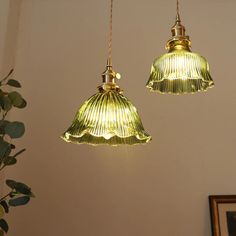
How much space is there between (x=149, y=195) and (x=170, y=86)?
81 cm

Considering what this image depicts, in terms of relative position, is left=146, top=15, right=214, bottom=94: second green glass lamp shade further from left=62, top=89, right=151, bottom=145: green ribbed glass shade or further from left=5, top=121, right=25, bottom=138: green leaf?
left=5, top=121, right=25, bottom=138: green leaf

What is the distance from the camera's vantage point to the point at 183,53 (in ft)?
3.84

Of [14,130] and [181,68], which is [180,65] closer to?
[181,68]

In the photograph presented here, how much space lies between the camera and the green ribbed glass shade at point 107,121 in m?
1.02

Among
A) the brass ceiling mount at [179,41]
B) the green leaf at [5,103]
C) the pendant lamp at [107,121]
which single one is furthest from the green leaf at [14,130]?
the brass ceiling mount at [179,41]

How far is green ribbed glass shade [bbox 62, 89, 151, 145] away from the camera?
3.34 ft

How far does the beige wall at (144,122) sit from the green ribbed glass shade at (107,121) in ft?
2.84

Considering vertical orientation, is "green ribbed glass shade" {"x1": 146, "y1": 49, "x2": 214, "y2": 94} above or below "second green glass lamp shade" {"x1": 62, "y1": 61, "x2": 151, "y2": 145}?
above

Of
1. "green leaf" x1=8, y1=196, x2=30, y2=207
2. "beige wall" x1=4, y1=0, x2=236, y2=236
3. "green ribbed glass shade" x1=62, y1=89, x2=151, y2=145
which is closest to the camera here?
"green ribbed glass shade" x1=62, y1=89, x2=151, y2=145

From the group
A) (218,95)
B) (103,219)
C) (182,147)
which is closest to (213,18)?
(218,95)

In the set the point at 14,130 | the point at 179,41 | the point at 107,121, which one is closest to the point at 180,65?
the point at 179,41

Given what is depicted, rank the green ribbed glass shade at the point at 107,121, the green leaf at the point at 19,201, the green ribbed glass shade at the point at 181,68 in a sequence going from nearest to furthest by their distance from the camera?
the green ribbed glass shade at the point at 107,121, the green ribbed glass shade at the point at 181,68, the green leaf at the point at 19,201

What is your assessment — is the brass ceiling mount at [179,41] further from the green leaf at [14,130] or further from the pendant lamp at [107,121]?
the green leaf at [14,130]

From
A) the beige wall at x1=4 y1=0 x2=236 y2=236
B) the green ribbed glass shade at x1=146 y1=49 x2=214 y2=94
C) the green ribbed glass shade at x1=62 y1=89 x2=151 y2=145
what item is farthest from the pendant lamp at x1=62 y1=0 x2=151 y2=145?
the beige wall at x1=4 y1=0 x2=236 y2=236
